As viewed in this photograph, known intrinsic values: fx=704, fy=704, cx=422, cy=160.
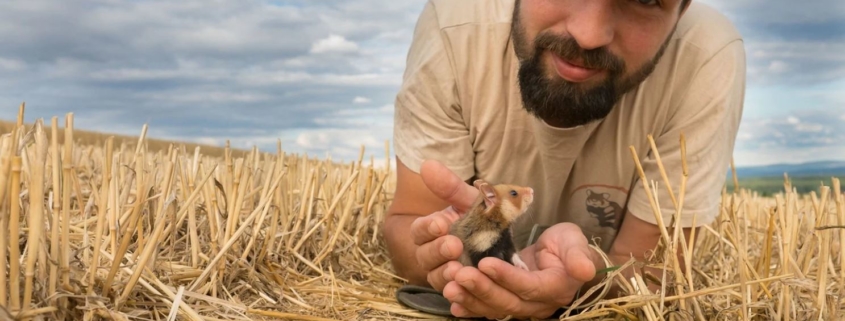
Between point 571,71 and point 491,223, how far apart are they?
2.37 ft

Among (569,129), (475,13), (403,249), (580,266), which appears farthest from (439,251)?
(475,13)

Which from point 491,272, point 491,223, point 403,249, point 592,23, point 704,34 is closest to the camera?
point 491,272

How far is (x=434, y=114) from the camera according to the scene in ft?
10.7

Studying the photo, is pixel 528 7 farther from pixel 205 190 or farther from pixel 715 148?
pixel 205 190

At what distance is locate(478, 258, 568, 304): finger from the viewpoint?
7.06 ft

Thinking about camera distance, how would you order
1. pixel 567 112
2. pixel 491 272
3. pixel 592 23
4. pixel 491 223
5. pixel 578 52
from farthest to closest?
pixel 567 112
pixel 578 52
pixel 592 23
pixel 491 223
pixel 491 272

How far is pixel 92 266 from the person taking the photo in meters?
1.98

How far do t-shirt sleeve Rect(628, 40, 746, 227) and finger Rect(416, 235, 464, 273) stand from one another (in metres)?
1.16

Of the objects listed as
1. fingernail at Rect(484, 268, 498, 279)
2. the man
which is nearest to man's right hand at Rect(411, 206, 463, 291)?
fingernail at Rect(484, 268, 498, 279)

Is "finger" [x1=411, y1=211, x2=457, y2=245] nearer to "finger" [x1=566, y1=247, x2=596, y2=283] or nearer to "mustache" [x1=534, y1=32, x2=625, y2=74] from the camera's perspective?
"finger" [x1=566, y1=247, x2=596, y2=283]

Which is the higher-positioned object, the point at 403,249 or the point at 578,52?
the point at 578,52

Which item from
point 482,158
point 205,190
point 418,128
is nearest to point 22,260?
point 205,190

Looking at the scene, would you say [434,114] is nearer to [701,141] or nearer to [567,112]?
[567,112]

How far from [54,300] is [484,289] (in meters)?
1.20
